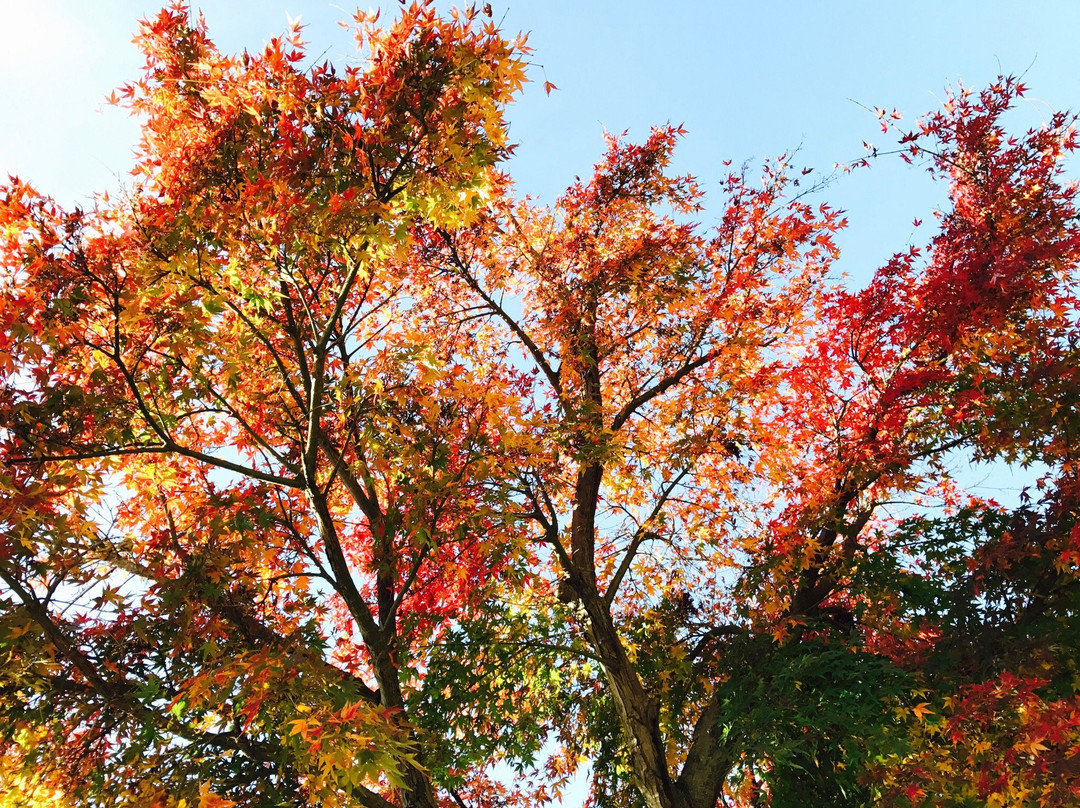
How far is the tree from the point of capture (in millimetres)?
5035

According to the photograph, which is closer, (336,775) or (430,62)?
(336,775)

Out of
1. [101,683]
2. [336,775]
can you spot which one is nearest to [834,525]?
[336,775]

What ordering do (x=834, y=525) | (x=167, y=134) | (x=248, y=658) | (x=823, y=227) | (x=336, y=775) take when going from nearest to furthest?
(x=336, y=775), (x=248, y=658), (x=167, y=134), (x=834, y=525), (x=823, y=227)

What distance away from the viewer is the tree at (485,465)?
16.5 feet

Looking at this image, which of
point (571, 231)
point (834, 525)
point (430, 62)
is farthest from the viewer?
point (571, 231)

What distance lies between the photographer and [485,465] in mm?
6531

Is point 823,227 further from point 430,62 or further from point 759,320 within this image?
point 430,62

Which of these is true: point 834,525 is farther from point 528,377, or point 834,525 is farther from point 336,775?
point 336,775

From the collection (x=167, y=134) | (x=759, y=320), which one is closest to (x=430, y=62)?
(x=167, y=134)

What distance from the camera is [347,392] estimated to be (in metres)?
6.84

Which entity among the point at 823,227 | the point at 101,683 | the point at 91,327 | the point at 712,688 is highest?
the point at 823,227

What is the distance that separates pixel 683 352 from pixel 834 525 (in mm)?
2785

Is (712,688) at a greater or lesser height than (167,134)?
lesser

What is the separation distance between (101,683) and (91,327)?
2.67 meters
